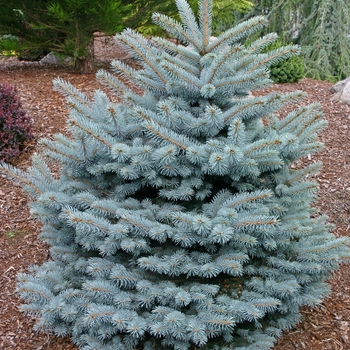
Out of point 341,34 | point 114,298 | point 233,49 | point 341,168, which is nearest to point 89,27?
point 341,168

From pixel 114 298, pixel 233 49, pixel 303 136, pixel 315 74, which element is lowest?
pixel 315 74

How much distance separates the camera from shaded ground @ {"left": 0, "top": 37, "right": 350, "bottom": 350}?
107 inches

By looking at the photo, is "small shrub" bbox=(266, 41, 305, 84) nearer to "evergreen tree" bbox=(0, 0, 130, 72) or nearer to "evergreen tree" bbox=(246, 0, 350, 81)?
"evergreen tree" bbox=(246, 0, 350, 81)

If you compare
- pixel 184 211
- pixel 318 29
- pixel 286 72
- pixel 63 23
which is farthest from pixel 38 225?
pixel 318 29

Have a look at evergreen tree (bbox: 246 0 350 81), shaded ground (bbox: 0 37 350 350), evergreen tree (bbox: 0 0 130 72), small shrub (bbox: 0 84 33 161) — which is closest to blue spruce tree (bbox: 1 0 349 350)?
shaded ground (bbox: 0 37 350 350)

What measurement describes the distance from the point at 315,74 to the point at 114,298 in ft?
24.5

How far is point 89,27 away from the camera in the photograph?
580 cm

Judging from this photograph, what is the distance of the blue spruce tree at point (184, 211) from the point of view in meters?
2.19

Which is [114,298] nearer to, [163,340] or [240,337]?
[163,340]

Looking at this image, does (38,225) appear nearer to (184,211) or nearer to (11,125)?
(11,125)

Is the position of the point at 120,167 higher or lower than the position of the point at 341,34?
higher

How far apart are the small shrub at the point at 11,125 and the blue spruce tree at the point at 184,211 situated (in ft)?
6.01

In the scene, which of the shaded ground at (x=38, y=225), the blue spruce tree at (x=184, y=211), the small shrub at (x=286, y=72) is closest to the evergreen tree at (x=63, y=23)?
the shaded ground at (x=38, y=225)

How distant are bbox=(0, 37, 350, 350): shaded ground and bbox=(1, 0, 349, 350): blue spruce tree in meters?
0.28
